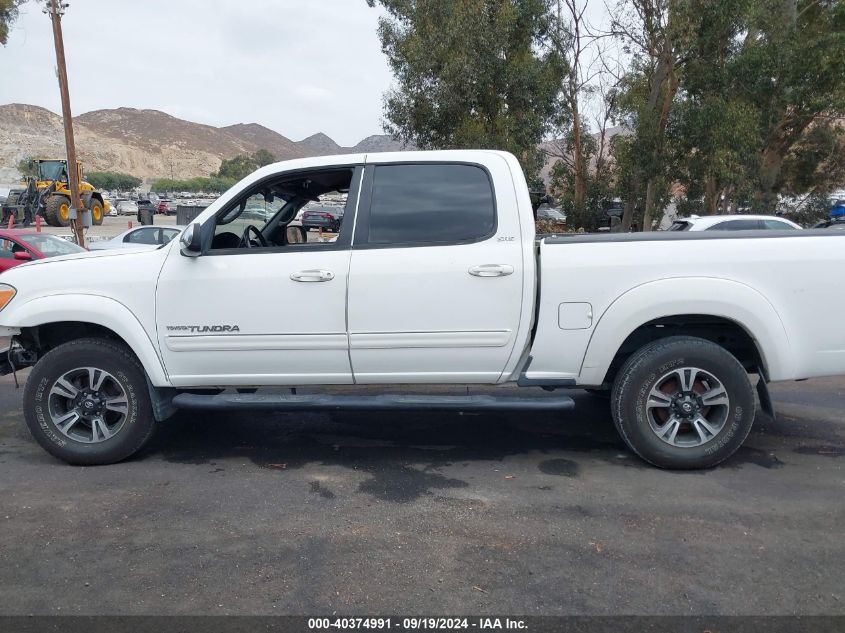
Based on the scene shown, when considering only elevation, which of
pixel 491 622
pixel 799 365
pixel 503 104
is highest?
pixel 503 104

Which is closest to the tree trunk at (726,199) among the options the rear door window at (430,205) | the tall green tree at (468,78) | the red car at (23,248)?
the tall green tree at (468,78)

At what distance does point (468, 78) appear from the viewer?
67.0ft

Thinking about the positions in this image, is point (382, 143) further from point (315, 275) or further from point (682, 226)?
point (315, 275)

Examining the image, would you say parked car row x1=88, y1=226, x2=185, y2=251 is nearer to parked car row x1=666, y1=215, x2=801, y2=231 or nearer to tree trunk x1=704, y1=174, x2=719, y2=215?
parked car row x1=666, y1=215, x2=801, y2=231

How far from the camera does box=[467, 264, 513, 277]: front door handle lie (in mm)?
4566

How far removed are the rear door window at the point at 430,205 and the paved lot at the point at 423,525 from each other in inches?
60.9

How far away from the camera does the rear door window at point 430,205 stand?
4.73m

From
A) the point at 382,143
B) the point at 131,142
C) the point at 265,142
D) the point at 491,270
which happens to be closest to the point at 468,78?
the point at 382,143

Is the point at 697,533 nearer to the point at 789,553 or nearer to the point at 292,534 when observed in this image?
the point at 789,553

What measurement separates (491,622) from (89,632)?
5.47 ft

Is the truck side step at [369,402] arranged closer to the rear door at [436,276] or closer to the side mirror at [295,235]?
the rear door at [436,276]

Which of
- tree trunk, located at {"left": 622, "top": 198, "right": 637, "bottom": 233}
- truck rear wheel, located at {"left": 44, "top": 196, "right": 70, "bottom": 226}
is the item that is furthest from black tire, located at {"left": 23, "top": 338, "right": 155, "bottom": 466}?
truck rear wheel, located at {"left": 44, "top": 196, "right": 70, "bottom": 226}

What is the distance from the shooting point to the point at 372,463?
4984 mm

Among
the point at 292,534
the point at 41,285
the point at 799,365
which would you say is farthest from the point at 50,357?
the point at 799,365
